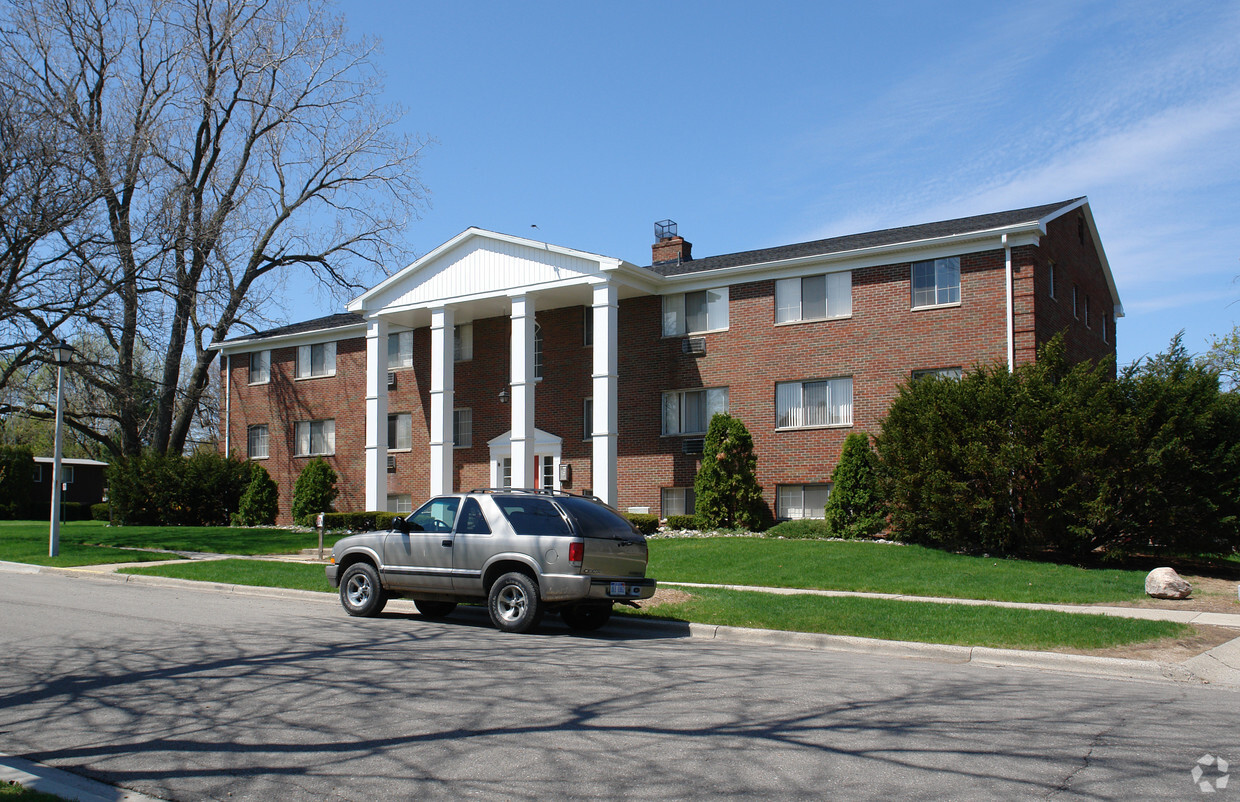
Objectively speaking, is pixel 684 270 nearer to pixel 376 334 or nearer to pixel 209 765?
pixel 376 334

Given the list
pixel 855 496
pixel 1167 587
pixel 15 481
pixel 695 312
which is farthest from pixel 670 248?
pixel 15 481

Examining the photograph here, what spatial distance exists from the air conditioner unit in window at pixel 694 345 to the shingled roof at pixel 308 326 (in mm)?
13057

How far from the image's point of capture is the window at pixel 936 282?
22.5 metres

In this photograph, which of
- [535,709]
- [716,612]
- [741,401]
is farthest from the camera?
[741,401]

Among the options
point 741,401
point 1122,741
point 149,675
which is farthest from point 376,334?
point 1122,741

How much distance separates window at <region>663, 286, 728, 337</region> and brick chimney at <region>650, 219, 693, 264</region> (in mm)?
4441

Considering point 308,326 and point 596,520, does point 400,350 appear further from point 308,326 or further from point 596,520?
point 596,520

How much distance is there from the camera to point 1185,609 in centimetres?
1292

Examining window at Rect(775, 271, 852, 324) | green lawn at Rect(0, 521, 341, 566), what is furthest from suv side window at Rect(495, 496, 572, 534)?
window at Rect(775, 271, 852, 324)

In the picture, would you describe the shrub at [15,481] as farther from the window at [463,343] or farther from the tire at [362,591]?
the tire at [362,591]

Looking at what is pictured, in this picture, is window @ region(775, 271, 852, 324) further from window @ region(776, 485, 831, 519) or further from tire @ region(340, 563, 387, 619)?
tire @ region(340, 563, 387, 619)

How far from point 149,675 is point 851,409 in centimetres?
1821

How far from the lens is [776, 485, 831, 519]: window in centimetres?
2384

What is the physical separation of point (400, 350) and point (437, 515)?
2109 cm
